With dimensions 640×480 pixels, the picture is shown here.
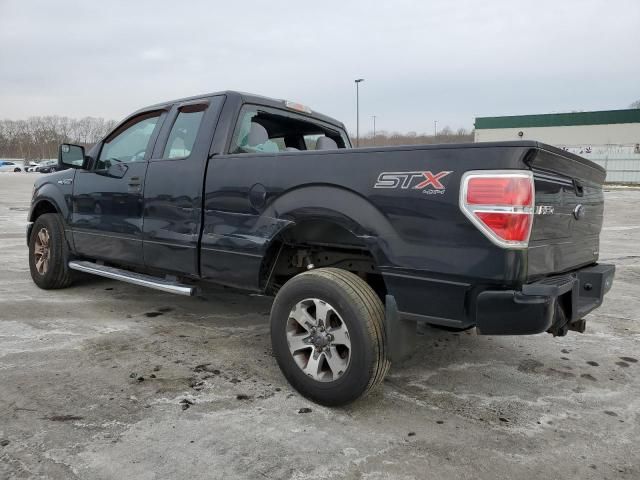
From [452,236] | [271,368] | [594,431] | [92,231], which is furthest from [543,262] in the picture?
[92,231]

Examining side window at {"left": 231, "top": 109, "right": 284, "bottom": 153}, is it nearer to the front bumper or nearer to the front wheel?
the front wheel

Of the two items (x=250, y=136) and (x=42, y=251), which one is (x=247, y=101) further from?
(x=42, y=251)

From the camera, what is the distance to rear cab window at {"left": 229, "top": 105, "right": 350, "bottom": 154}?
12.6 feet

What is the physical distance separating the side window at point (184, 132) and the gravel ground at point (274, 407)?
4.86 feet

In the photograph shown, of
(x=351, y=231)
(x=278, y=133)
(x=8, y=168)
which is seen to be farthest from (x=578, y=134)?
(x=8, y=168)

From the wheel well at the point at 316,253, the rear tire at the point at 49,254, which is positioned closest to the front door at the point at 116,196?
the rear tire at the point at 49,254

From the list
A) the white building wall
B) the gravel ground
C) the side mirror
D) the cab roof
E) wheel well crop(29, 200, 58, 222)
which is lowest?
the gravel ground

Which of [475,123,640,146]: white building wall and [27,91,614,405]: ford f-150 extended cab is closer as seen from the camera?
[27,91,614,405]: ford f-150 extended cab

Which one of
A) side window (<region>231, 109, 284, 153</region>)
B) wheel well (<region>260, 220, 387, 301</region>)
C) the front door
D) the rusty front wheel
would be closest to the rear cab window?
side window (<region>231, 109, 284, 153</region>)

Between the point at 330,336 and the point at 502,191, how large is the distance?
4.01 ft

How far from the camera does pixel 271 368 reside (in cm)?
346

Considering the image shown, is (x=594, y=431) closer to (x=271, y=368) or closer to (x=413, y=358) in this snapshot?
(x=413, y=358)

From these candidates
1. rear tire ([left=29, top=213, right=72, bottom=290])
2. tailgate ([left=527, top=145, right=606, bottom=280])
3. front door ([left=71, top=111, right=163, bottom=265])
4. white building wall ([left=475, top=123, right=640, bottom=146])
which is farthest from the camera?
white building wall ([left=475, top=123, right=640, bottom=146])

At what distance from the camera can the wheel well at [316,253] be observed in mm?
3109
